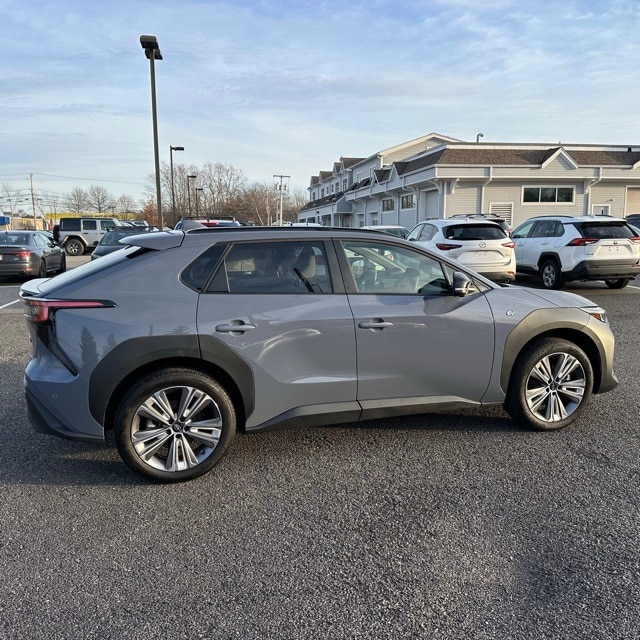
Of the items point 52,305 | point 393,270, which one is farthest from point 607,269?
point 52,305

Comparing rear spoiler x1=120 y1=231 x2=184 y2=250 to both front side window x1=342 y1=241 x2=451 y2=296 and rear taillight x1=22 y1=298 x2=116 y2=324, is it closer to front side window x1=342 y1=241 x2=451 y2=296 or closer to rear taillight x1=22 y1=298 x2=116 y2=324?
rear taillight x1=22 y1=298 x2=116 y2=324

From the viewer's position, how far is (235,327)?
342 cm

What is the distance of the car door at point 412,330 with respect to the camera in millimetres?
3701

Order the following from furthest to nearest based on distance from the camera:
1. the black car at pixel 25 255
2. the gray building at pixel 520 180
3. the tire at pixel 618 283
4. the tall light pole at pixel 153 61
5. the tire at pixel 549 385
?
the gray building at pixel 520 180 < the tall light pole at pixel 153 61 < the black car at pixel 25 255 < the tire at pixel 618 283 < the tire at pixel 549 385

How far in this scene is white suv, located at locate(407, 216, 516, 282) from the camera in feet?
37.0

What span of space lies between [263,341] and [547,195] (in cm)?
3038

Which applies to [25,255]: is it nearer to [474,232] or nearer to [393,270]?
[474,232]

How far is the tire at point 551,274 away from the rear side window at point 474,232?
1.49 metres

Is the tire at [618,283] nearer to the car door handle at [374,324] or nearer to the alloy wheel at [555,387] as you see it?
the alloy wheel at [555,387]

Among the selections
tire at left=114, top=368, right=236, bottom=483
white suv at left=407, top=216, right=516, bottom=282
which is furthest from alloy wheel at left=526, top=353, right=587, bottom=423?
white suv at left=407, top=216, right=516, bottom=282

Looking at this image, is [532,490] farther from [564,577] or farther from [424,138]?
[424,138]

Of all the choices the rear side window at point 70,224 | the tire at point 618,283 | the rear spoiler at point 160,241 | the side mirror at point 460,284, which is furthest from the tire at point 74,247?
the side mirror at point 460,284

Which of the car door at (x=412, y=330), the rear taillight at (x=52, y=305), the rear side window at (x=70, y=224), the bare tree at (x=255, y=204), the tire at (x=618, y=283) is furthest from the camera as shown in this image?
the bare tree at (x=255, y=204)

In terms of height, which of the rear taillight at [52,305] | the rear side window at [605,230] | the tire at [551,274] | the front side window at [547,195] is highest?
the front side window at [547,195]
